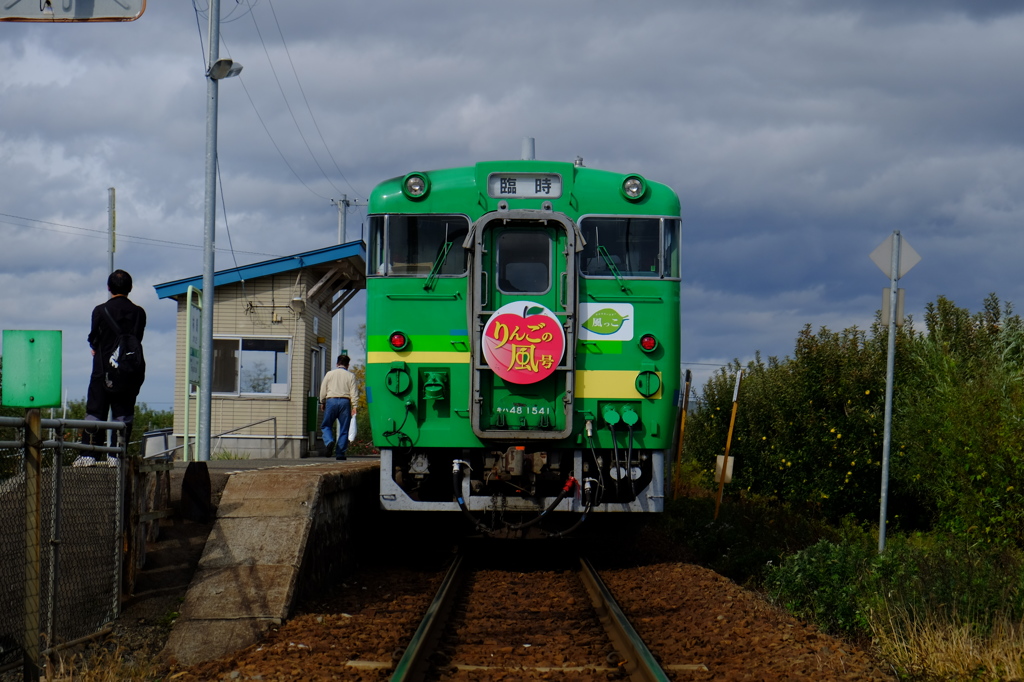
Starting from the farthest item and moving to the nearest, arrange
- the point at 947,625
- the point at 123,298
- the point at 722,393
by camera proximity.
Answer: the point at 722,393, the point at 123,298, the point at 947,625

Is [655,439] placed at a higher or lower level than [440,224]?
lower

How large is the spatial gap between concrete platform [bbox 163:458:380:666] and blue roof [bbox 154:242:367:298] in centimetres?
1304

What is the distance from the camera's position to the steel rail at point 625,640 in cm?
586

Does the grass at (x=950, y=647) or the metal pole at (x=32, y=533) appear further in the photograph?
the grass at (x=950, y=647)

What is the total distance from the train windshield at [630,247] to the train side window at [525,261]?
35cm

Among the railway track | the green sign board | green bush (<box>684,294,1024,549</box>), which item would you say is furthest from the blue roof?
the green sign board

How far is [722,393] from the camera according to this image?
2558 centimetres

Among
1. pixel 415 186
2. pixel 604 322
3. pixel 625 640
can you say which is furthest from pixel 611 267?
pixel 625 640

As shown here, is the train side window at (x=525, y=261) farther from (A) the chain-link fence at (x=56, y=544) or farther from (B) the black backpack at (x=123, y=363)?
(A) the chain-link fence at (x=56, y=544)

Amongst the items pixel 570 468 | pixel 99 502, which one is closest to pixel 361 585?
pixel 570 468

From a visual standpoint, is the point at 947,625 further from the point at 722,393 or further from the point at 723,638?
the point at 722,393

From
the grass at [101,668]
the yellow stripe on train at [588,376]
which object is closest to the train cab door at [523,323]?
the yellow stripe on train at [588,376]

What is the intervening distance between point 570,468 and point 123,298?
13.6ft

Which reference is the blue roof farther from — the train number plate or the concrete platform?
the concrete platform
